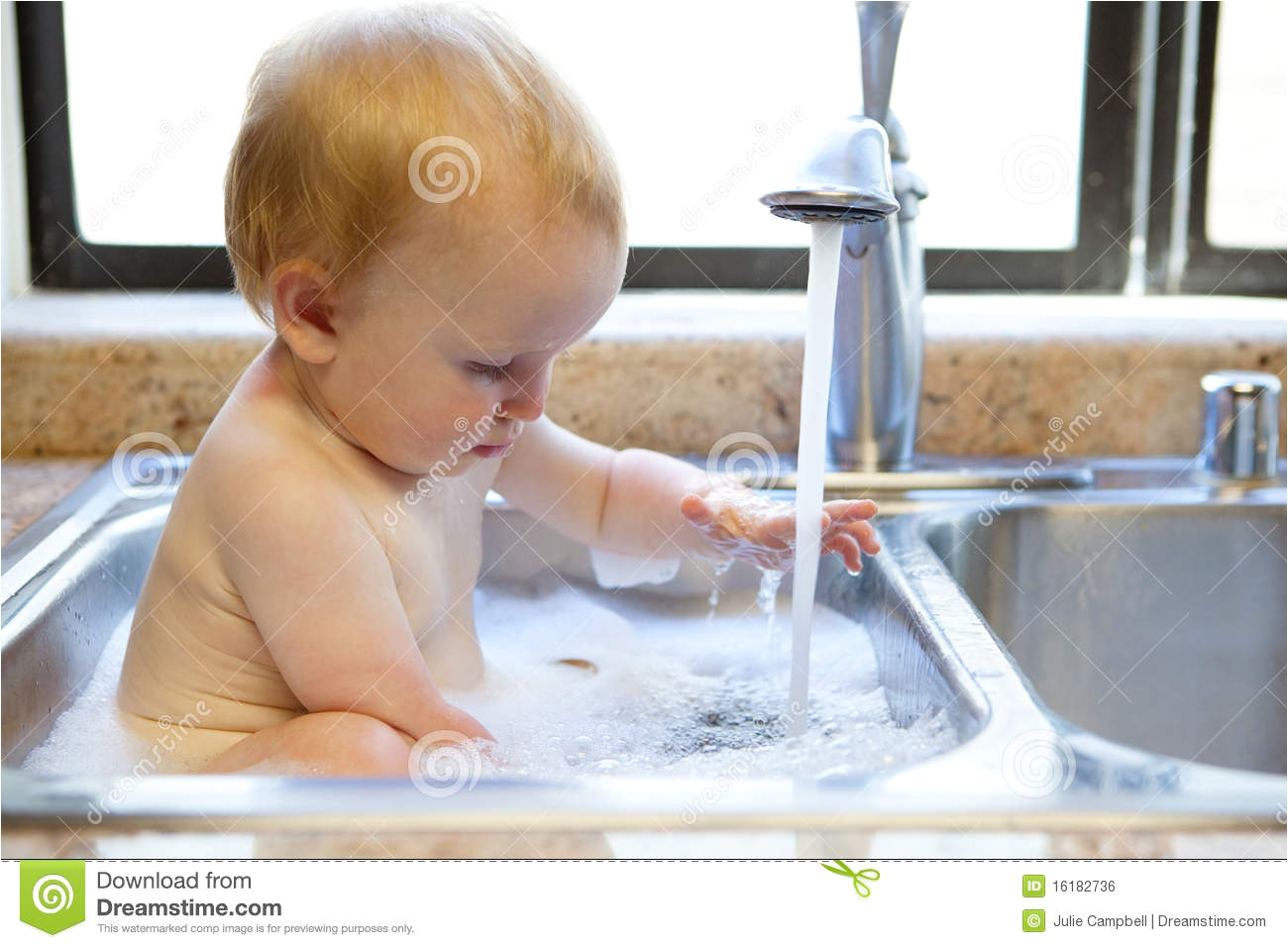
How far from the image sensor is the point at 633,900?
546 millimetres

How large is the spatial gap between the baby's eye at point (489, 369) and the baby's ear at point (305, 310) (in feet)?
0.30

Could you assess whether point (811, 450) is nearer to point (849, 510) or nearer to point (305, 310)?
point (849, 510)

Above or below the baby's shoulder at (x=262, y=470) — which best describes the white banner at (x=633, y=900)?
below

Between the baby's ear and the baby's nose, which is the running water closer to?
the baby's nose

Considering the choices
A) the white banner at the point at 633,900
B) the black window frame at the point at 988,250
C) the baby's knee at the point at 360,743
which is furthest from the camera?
the black window frame at the point at 988,250

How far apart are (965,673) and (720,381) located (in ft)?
1.75

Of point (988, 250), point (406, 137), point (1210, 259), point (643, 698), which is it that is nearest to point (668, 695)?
point (643, 698)

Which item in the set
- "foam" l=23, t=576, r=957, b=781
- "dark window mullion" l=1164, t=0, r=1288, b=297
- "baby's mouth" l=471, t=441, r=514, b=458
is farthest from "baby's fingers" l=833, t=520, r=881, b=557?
"dark window mullion" l=1164, t=0, r=1288, b=297

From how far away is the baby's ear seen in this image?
2.59 ft

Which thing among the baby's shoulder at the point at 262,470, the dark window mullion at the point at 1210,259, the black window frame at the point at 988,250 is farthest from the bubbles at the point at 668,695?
the dark window mullion at the point at 1210,259

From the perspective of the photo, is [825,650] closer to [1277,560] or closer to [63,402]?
[1277,560]

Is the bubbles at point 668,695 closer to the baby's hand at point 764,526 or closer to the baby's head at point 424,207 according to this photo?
the baby's hand at point 764,526

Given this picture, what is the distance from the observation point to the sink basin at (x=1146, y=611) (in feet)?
3.38

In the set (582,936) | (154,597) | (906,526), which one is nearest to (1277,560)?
(906,526)
